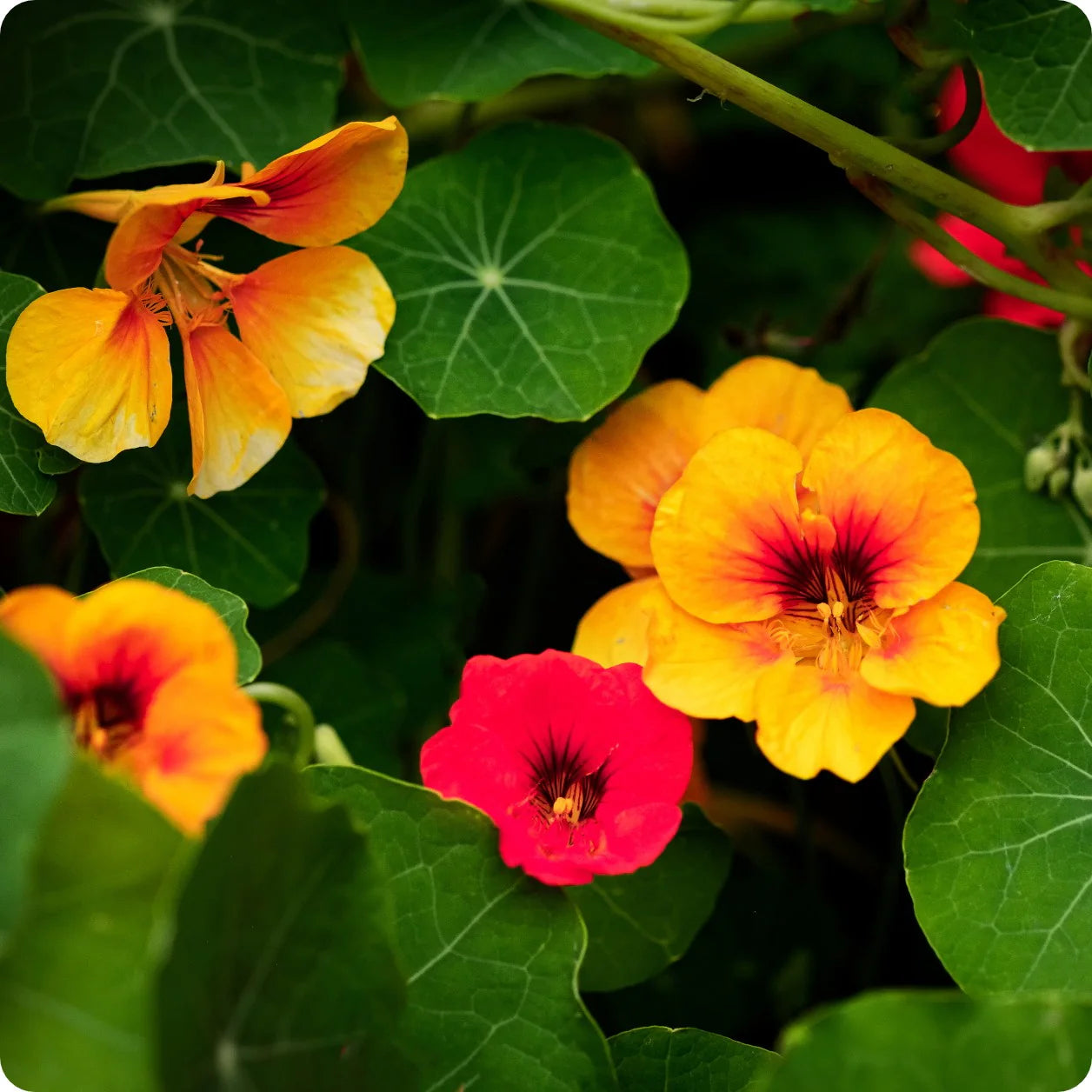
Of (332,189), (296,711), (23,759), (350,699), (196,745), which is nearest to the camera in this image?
(23,759)

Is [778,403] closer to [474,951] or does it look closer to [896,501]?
[896,501]

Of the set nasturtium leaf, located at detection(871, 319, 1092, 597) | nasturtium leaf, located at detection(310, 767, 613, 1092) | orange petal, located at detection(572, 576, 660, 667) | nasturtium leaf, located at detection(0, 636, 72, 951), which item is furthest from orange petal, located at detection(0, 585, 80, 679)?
nasturtium leaf, located at detection(871, 319, 1092, 597)

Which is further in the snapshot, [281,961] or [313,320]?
[313,320]

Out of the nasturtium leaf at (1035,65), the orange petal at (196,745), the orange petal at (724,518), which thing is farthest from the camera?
the nasturtium leaf at (1035,65)

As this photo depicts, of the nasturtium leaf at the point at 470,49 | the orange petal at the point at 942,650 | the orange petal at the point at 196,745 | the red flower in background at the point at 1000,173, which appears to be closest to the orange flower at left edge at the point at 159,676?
the orange petal at the point at 196,745

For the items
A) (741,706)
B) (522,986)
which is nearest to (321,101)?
(741,706)

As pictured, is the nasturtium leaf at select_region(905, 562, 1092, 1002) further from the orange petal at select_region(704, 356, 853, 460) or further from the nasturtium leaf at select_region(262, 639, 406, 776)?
the nasturtium leaf at select_region(262, 639, 406, 776)

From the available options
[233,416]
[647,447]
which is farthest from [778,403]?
[233,416]

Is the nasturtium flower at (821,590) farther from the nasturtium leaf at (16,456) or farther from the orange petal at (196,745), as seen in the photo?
the nasturtium leaf at (16,456)
